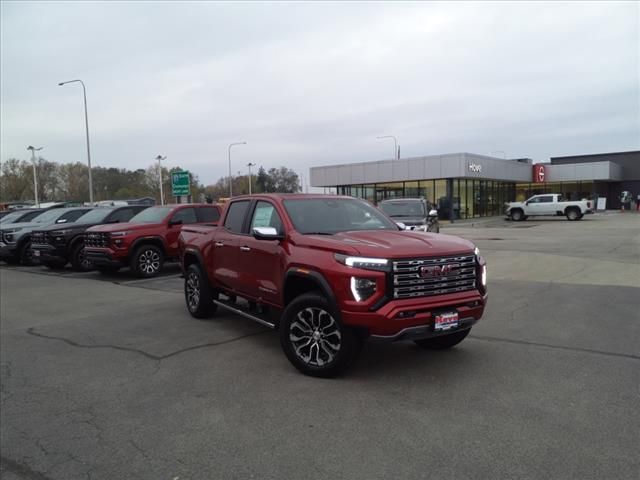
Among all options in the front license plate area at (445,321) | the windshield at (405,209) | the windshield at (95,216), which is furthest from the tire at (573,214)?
the front license plate area at (445,321)

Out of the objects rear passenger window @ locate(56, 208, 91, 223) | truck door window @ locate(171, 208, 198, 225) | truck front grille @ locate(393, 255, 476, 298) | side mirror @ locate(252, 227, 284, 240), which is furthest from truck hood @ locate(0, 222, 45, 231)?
truck front grille @ locate(393, 255, 476, 298)

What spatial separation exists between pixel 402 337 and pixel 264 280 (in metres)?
1.98

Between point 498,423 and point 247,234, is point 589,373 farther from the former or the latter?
point 247,234

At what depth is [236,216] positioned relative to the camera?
22.7 feet

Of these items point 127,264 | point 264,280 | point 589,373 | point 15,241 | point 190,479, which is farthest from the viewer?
point 15,241

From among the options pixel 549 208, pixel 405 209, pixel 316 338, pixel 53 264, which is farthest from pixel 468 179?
pixel 316 338

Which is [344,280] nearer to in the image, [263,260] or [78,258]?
[263,260]

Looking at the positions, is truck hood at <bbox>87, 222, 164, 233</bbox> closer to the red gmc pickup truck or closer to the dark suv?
the dark suv

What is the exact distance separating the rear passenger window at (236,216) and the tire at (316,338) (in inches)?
79.0

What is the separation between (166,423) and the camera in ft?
13.2

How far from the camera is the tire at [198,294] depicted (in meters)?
7.36

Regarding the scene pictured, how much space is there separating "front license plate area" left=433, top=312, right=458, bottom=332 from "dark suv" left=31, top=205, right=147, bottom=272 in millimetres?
11542

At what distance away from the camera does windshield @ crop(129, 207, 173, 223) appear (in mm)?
12484

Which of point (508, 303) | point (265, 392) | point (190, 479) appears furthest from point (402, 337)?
point (508, 303)
